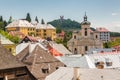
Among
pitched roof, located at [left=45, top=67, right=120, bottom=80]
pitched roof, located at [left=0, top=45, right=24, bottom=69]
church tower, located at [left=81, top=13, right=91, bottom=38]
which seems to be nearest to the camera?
pitched roof, located at [left=0, top=45, right=24, bottom=69]

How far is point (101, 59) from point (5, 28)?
100 metres

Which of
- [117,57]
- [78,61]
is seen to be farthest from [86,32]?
[78,61]

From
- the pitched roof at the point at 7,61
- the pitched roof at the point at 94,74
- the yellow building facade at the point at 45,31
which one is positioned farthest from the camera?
the yellow building facade at the point at 45,31

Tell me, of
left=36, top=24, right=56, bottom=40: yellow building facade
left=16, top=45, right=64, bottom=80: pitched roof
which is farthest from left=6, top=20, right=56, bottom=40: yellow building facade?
left=16, top=45, right=64, bottom=80: pitched roof

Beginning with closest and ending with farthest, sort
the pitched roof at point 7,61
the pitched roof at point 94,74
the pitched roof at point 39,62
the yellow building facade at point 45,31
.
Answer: the pitched roof at point 7,61, the pitched roof at point 94,74, the pitched roof at point 39,62, the yellow building facade at point 45,31

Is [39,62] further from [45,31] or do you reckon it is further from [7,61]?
[45,31]

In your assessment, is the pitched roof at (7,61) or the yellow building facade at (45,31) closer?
the pitched roof at (7,61)

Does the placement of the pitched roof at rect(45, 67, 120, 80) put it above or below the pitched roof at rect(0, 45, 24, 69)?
below

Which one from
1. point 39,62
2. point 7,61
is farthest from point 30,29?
point 7,61

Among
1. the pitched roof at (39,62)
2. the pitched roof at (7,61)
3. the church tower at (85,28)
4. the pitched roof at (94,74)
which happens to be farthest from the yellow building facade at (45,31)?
the pitched roof at (7,61)

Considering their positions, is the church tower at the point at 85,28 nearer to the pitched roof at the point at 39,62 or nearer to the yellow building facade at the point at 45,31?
the yellow building facade at the point at 45,31

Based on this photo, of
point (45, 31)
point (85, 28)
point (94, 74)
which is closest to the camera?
point (94, 74)

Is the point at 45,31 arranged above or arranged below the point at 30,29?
below

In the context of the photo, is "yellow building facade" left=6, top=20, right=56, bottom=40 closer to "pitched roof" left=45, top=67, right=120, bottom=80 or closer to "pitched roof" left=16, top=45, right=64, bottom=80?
"pitched roof" left=16, top=45, right=64, bottom=80
